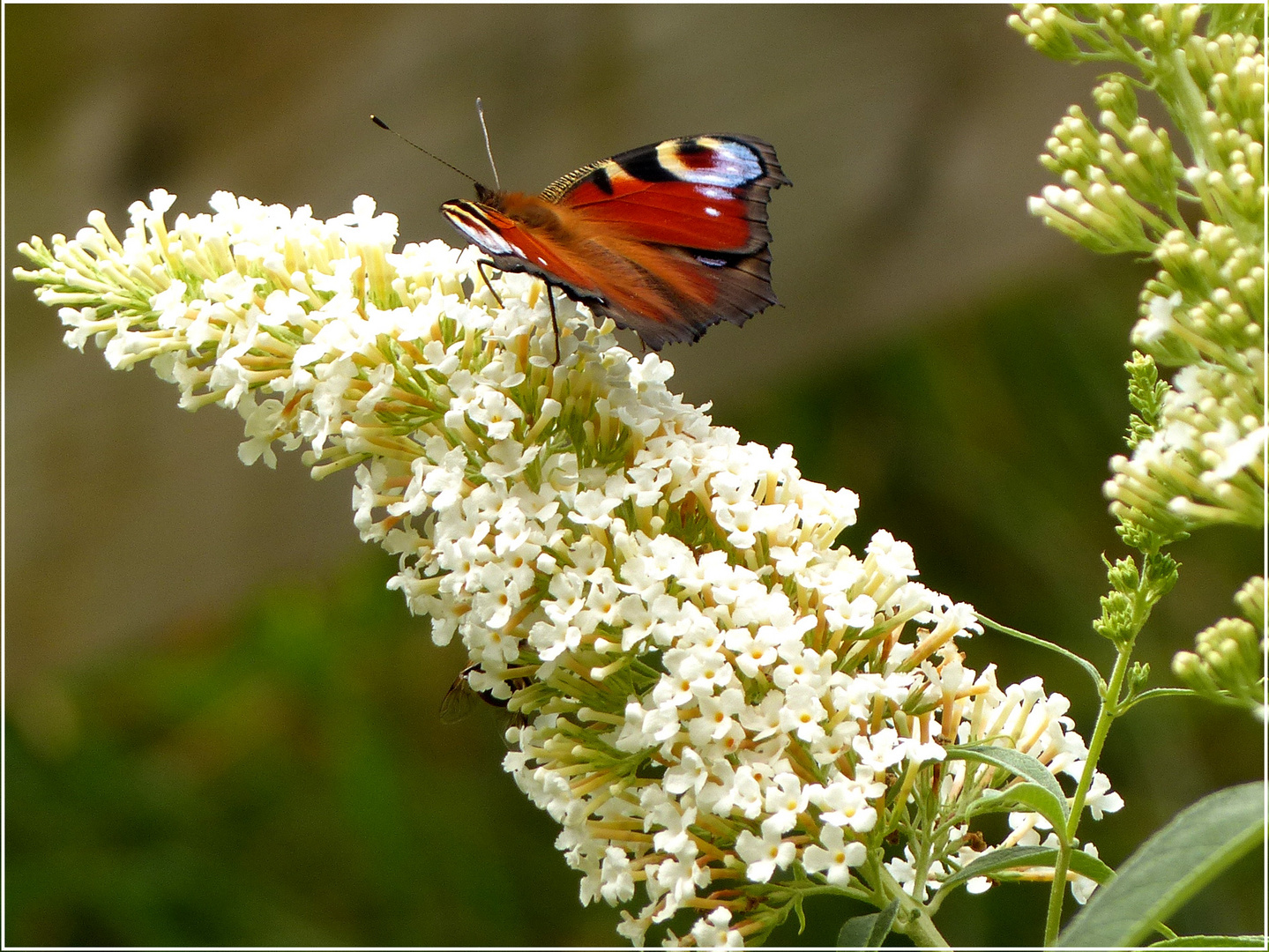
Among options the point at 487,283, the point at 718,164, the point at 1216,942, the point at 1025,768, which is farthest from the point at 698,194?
the point at 1216,942

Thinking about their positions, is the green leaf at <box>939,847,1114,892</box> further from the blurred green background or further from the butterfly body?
the blurred green background

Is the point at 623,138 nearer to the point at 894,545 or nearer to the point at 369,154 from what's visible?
the point at 369,154

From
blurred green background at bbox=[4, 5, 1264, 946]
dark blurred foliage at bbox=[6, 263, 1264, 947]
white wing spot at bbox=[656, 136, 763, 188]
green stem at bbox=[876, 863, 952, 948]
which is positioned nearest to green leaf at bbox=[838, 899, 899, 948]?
green stem at bbox=[876, 863, 952, 948]

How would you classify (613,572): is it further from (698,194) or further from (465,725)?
(465,725)

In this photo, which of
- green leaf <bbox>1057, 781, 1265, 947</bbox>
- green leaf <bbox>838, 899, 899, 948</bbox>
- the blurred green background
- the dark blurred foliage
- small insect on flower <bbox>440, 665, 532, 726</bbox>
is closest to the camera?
green leaf <bbox>1057, 781, 1265, 947</bbox>

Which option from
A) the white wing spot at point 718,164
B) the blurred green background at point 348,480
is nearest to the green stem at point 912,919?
the white wing spot at point 718,164

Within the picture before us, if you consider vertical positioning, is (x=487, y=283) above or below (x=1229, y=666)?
above

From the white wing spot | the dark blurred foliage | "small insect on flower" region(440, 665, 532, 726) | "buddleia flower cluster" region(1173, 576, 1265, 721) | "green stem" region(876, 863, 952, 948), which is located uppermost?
the white wing spot
